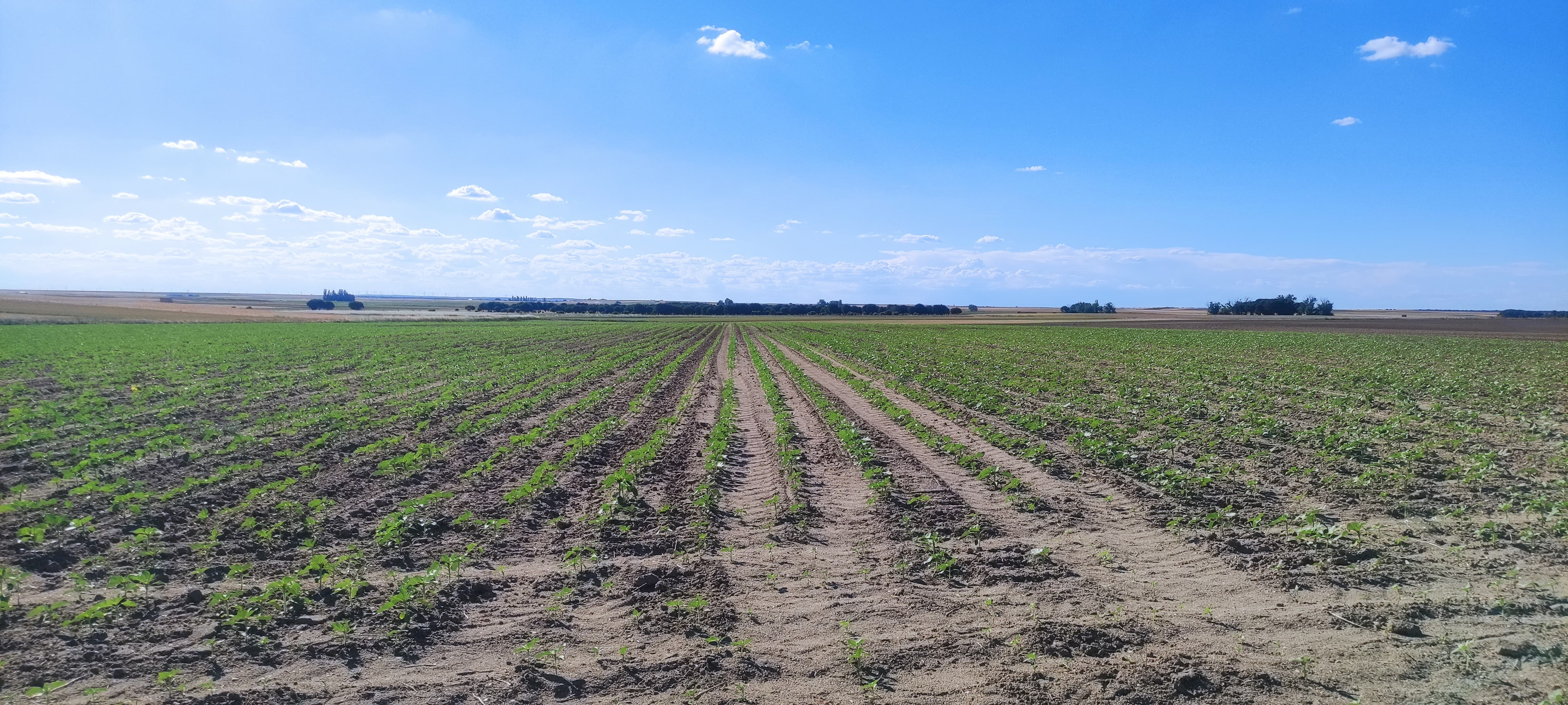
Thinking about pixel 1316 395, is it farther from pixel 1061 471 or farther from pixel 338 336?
pixel 338 336

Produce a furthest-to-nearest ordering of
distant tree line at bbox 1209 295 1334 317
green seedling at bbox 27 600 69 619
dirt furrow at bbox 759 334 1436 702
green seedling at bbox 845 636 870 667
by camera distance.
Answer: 1. distant tree line at bbox 1209 295 1334 317
2. green seedling at bbox 27 600 69 619
3. dirt furrow at bbox 759 334 1436 702
4. green seedling at bbox 845 636 870 667

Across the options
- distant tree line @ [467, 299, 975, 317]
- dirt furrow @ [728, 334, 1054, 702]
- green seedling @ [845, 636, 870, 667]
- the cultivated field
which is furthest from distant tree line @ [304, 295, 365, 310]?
green seedling @ [845, 636, 870, 667]

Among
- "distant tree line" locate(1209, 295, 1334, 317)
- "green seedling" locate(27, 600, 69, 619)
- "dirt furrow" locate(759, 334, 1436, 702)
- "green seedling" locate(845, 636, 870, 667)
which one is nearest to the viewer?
"green seedling" locate(845, 636, 870, 667)

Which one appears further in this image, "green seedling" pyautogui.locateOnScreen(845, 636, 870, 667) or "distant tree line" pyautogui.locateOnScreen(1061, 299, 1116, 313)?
"distant tree line" pyautogui.locateOnScreen(1061, 299, 1116, 313)

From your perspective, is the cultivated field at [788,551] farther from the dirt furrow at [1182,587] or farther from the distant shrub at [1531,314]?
the distant shrub at [1531,314]

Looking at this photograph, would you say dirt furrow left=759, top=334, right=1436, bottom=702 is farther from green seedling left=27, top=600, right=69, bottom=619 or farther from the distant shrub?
the distant shrub

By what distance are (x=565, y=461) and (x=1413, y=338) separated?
64.9 meters

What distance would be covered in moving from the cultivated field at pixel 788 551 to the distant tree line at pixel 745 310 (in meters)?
145

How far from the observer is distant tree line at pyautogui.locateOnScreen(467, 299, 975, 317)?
6457 inches

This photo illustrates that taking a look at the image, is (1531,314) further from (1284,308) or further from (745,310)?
(745,310)

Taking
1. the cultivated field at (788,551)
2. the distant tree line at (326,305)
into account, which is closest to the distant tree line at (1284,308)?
the cultivated field at (788,551)

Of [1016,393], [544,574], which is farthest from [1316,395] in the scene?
[544,574]

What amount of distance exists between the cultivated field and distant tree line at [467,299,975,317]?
475ft

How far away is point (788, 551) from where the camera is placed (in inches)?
303
